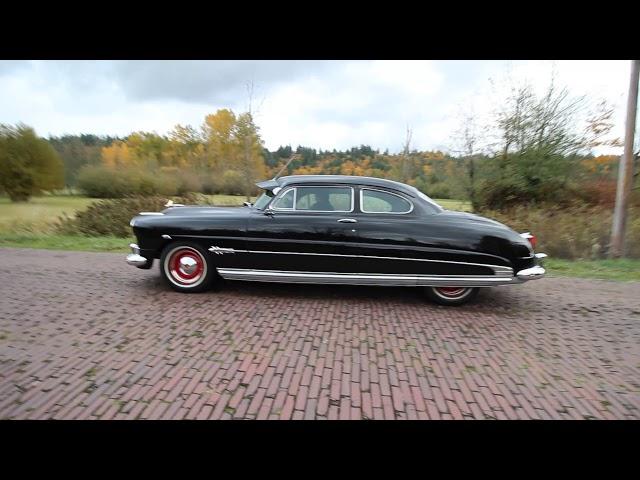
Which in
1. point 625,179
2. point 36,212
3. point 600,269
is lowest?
point 600,269

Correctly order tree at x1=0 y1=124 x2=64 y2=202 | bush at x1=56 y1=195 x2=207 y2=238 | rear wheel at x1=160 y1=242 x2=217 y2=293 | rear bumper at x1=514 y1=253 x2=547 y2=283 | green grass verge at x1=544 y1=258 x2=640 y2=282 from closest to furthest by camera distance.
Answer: rear bumper at x1=514 y1=253 x2=547 y2=283 < rear wheel at x1=160 y1=242 x2=217 y2=293 < green grass verge at x1=544 y1=258 x2=640 y2=282 < bush at x1=56 y1=195 x2=207 y2=238 < tree at x1=0 y1=124 x2=64 y2=202

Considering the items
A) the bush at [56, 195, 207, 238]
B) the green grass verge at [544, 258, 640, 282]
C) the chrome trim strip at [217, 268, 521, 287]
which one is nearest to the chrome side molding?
the chrome trim strip at [217, 268, 521, 287]

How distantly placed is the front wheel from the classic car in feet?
0.04

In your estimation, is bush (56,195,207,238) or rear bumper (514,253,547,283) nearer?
rear bumper (514,253,547,283)

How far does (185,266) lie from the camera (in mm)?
4609

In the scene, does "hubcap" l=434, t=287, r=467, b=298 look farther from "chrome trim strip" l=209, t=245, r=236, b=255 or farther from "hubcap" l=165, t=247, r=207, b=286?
"hubcap" l=165, t=247, r=207, b=286

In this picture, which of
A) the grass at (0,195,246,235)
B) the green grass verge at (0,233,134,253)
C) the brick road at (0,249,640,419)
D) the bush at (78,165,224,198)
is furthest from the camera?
the bush at (78,165,224,198)

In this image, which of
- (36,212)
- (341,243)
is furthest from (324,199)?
(36,212)

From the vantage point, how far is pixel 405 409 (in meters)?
2.31

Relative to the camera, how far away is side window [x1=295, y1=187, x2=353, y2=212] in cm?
442

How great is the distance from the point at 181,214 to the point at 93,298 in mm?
1568

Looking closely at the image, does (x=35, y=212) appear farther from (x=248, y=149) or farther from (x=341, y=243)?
(x=341, y=243)

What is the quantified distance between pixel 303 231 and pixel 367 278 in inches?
41.0
